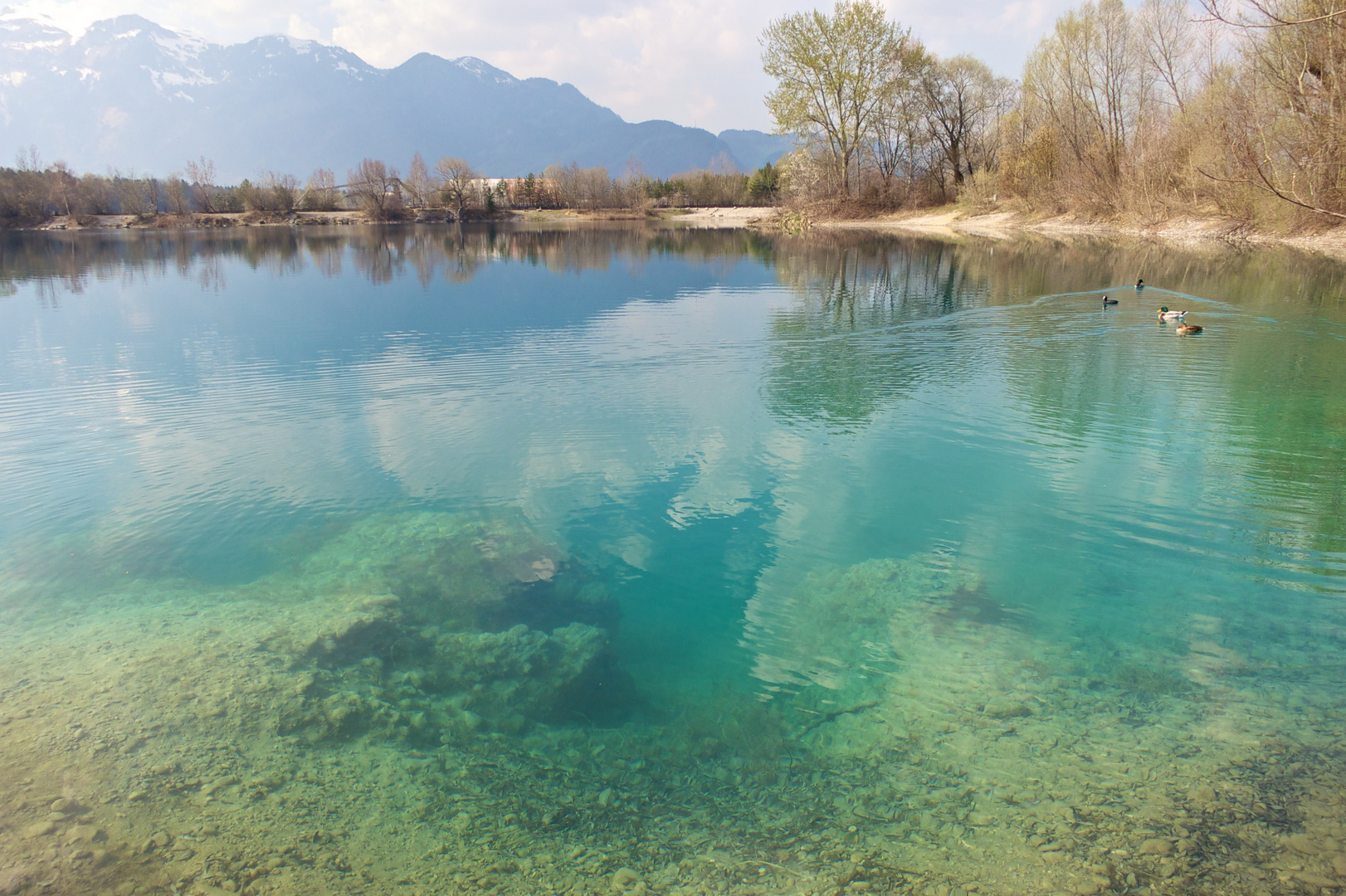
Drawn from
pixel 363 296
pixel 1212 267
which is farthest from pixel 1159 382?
pixel 363 296

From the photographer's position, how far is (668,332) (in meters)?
15.3

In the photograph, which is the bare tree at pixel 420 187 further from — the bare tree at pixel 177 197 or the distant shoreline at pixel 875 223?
the bare tree at pixel 177 197

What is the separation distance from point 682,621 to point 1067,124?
4810cm

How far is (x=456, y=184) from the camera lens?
84875 mm

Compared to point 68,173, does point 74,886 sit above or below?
below

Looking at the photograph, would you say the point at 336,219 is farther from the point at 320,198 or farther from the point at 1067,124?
the point at 1067,124

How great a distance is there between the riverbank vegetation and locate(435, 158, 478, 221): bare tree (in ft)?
145

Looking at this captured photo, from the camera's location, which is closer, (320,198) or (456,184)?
(456,184)

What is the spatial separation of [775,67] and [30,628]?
55897 millimetres

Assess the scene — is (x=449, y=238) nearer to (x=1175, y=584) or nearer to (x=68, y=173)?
(x=1175, y=584)

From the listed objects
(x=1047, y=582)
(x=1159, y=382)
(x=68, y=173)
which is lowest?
(x=1047, y=582)

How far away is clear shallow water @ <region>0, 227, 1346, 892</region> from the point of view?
338 centimetres

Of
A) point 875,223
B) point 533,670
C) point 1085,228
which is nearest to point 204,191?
point 875,223

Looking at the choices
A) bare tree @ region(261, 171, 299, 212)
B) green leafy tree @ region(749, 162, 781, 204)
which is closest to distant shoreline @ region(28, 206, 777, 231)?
bare tree @ region(261, 171, 299, 212)
